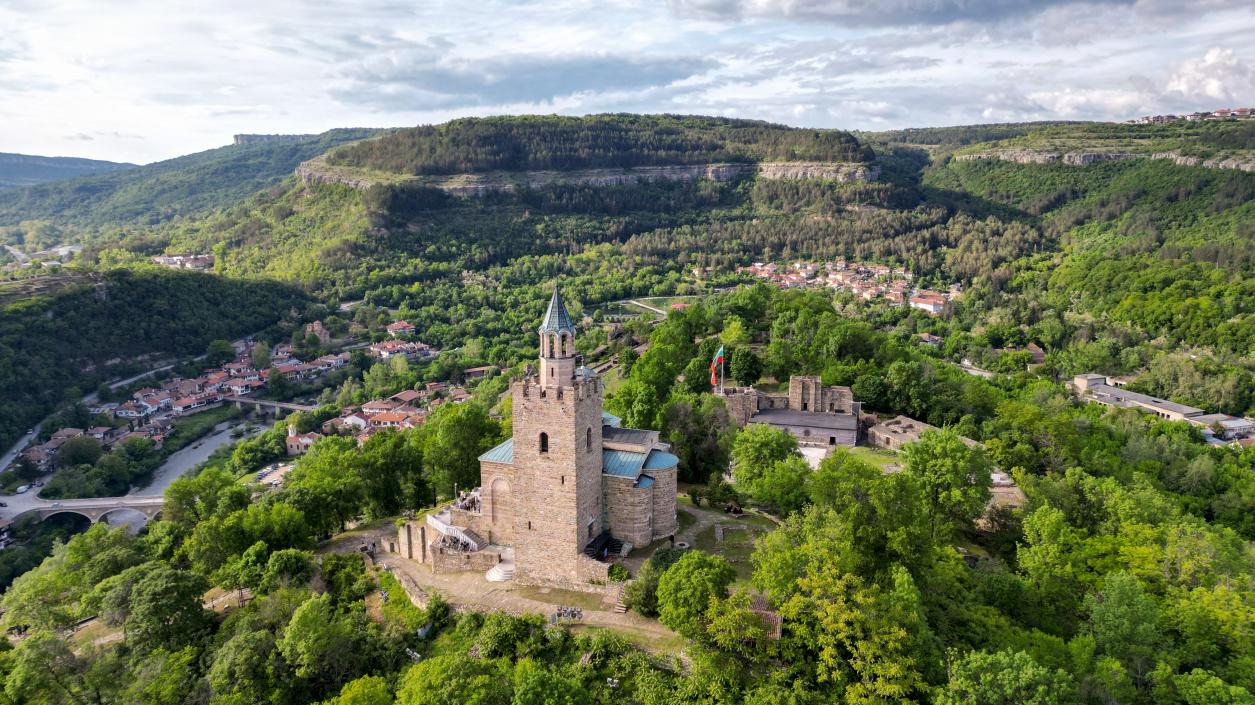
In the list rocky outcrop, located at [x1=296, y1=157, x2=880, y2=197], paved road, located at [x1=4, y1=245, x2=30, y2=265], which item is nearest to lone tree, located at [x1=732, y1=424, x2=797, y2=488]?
rocky outcrop, located at [x1=296, y1=157, x2=880, y2=197]

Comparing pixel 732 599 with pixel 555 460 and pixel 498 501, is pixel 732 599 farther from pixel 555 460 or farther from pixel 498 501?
pixel 498 501

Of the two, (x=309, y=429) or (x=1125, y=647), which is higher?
(x=1125, y=647)

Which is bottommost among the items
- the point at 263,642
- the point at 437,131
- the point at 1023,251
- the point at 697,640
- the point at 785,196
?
the point at 263,642

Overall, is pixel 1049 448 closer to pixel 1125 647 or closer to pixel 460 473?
pixel 1125 647

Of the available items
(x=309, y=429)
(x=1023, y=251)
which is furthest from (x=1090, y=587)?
Result: (x=1023, y=251)

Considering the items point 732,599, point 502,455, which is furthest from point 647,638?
point 502,455

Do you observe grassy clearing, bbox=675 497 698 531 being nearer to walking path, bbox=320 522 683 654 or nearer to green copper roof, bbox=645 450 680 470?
green copper roof, bbox=645 450 680 470
